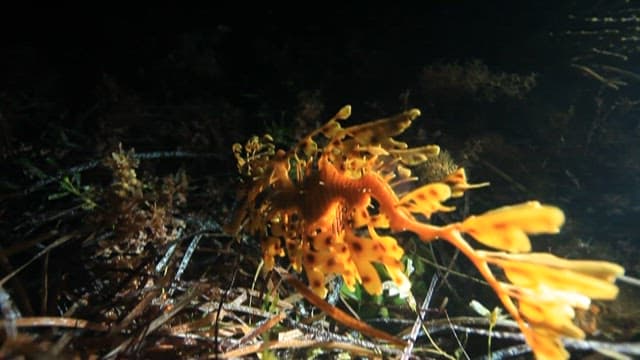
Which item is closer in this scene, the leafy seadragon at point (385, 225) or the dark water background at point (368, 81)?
the leafy seadragon at point (385, 225)

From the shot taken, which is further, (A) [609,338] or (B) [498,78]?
(B) [498,78]

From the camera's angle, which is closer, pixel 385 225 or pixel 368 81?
pixel 385 225

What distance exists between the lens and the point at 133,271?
4.47ft

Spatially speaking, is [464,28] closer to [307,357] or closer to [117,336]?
[307,357]

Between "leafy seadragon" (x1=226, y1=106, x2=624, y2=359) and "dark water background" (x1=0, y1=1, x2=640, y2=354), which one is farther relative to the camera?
"dark water background" (x1=0, y1=1, x2=640, y2=354)

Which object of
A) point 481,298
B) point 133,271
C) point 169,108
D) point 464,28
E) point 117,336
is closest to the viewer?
point 117,336

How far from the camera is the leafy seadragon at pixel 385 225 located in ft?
3.16

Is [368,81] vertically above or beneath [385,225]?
above

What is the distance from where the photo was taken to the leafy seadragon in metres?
0.96

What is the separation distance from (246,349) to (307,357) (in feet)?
0.76

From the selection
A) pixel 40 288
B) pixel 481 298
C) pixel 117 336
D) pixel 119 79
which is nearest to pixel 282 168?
pixel 117 336

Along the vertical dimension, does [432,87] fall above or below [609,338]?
above

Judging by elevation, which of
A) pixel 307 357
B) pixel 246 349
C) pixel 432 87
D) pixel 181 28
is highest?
pixel 181 28

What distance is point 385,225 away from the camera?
121 centimetres
